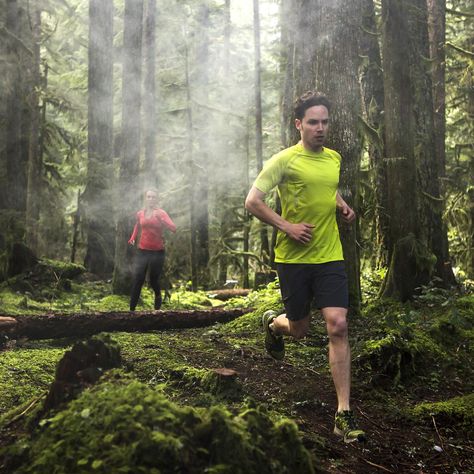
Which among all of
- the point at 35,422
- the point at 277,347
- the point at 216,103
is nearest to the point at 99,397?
the point at 35,422

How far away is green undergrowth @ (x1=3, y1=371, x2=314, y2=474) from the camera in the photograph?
270 cm

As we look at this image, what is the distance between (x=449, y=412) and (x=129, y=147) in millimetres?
10865

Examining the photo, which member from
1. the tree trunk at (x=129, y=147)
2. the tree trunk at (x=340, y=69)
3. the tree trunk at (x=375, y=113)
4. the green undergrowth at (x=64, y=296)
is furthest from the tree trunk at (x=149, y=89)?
the tree trunk at (x=340, y=69)

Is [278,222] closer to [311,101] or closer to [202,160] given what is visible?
[311,101]

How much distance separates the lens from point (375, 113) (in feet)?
36.6

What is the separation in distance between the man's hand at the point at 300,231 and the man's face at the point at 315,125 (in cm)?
74

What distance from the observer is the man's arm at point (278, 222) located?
473cm

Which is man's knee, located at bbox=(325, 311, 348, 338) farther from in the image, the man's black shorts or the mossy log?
the mossy log

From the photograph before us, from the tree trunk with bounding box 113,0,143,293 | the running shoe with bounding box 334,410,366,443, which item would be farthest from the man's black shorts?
the tree trunk with bounding box 113,0,143,293

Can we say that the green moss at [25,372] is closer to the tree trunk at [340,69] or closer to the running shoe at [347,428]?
the running shoe at [347,428]

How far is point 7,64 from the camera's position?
14.1m

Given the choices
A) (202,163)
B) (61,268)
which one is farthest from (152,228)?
(202,163)

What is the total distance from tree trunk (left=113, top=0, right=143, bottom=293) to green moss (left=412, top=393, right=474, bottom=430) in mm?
9859

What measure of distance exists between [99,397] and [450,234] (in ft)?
60.1
